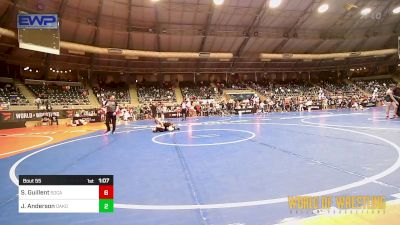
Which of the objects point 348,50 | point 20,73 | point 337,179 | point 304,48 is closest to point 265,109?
point 304,48

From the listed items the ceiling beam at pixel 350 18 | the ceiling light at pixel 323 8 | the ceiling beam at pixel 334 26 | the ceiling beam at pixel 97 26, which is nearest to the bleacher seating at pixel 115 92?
the ceiling beam at pixel 97 26

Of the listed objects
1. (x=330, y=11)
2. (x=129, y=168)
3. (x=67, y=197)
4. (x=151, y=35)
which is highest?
(x=330, y=11)

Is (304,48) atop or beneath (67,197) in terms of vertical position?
atop

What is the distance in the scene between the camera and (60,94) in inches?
1270

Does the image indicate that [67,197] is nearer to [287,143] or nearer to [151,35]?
[287,143]

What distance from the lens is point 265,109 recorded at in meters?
36.5

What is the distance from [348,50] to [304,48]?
29.5ft

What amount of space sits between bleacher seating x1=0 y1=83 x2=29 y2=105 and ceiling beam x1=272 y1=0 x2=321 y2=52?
108ft

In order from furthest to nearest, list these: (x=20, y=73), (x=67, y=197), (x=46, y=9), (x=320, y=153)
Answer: (x=20, y=73) → (x=46, y=9) → (x=320, y=153) → (x=67, y=197)

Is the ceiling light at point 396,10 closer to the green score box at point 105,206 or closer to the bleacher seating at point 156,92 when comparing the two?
the bleacher seating at point 156,92

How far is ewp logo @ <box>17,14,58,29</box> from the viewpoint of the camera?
16.6 metres

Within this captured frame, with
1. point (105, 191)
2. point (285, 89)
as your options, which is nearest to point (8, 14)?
point (105, 191)
